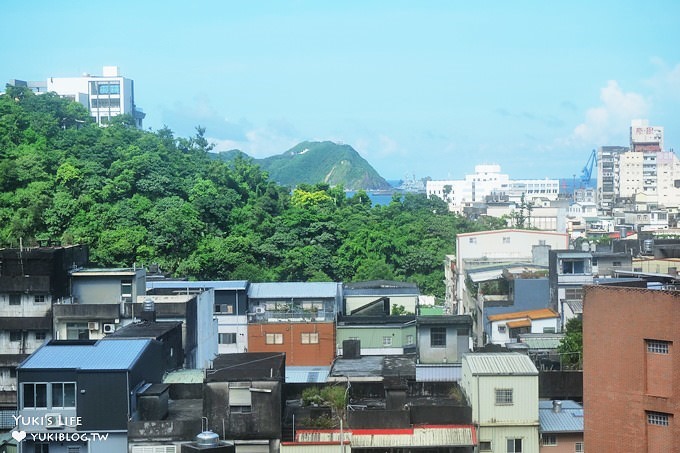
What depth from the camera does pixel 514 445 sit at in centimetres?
1658

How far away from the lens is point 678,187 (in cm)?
10512

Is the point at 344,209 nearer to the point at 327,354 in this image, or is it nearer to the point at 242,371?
the point at 327,354

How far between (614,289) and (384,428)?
5.08 metres

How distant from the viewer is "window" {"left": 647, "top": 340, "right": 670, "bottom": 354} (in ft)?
39.9

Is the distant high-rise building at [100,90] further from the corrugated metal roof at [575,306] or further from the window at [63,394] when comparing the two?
the window at [63,394]

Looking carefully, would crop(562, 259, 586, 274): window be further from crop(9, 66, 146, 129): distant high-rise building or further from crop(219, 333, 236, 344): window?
crop(9, 66, 146, 129): distant high-rise building

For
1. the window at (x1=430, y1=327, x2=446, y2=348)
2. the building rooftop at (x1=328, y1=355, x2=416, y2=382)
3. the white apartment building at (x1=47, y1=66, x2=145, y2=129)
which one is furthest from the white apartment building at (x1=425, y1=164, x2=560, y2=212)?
the building rooftop at (x1=328, y1=355, x2=416, y2=382)

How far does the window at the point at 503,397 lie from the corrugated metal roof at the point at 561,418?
869 millimetres

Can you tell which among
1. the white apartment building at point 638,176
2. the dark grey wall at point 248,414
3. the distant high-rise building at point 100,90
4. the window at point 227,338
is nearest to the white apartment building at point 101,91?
the distant high-rise building at point 100,90

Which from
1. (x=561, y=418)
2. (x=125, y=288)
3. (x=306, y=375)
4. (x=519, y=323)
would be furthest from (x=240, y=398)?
(x=519, y=323)

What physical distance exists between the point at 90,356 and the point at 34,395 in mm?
1070

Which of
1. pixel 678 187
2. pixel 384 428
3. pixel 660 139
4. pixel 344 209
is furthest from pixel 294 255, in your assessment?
pixel 660 139

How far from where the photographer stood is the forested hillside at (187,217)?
42.3 meters

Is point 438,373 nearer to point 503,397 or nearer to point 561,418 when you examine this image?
point 561,418
